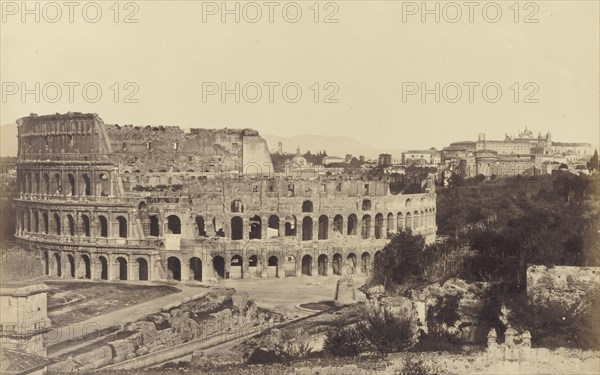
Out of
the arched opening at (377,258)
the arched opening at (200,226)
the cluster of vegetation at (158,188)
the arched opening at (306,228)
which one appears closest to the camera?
the arched opening at (377,258)

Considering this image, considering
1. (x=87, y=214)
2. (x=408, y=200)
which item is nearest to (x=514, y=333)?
(x=408, y=200)

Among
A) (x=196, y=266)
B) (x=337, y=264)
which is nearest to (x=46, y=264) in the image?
(x=196, y=266)

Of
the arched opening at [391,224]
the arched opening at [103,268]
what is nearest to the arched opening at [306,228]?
the arched opening at [391,224]

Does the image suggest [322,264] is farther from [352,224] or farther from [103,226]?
[103,226]

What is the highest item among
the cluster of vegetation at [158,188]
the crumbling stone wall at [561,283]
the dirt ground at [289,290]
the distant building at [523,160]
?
the distant building at [523,160]

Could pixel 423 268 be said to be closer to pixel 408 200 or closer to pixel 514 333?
pixel 514 333

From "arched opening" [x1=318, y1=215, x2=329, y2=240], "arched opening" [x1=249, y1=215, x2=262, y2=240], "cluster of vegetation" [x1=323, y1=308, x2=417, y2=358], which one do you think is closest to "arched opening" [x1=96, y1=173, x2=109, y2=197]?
"arched opening" [x1=249, y1=215, x2=262, y2=240]

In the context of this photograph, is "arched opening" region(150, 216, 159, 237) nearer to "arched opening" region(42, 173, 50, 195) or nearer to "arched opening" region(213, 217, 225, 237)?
"arched opening" region(213, 217, 225, 237)

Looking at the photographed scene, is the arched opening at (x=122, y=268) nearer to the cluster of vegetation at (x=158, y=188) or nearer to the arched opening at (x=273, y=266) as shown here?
the cluster of vegetation at (x=158, y=188)
